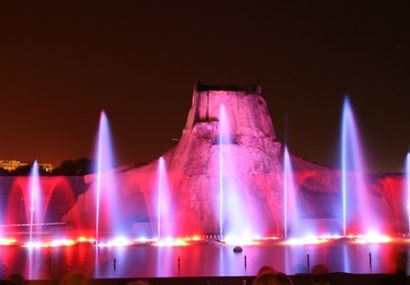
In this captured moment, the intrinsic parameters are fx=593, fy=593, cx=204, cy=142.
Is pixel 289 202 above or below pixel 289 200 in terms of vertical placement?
below

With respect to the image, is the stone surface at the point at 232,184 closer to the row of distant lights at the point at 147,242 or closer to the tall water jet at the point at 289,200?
the tall water jet at the point at 289,200

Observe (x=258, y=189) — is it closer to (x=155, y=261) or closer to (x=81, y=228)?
(x=81, y=228)

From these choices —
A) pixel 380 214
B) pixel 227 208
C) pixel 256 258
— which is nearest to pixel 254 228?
pixel 227 208

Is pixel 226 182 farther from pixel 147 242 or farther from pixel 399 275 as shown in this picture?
pixel 399 275

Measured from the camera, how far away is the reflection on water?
22641mm

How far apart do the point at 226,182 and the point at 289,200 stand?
5837mm

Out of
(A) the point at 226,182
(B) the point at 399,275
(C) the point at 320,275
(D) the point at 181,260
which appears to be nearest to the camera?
(B) the point at 399,275

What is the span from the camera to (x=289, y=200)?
52656 millimetres

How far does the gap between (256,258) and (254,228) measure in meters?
22.1

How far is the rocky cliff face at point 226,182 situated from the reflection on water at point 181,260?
13.2 m

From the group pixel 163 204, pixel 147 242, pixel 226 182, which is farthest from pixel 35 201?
pixel 147 242

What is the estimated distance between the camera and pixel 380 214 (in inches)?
2128

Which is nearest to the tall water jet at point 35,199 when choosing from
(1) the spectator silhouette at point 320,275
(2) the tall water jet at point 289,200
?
(2) the tall water jet at point 289,200

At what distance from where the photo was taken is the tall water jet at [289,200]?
50250mm
